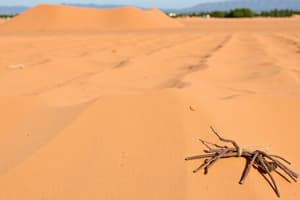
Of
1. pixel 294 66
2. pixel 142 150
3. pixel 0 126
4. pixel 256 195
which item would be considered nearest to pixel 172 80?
pixel 294 66

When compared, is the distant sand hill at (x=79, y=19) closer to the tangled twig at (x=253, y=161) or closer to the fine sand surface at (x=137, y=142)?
the fine sand surface at (x=137, y=142)


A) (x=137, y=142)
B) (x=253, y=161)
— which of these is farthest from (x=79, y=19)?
(x=253, y=161)

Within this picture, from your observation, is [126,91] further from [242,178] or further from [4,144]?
[242,178]

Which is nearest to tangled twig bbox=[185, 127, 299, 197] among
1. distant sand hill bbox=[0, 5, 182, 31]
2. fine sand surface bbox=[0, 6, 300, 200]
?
fine sand surface bbox=[0, 6, 300, 200]

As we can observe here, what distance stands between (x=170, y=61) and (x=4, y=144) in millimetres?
5634

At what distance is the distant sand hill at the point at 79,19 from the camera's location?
2978 cm

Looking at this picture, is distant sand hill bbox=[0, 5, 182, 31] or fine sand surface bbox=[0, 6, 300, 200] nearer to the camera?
fine sand surface bbox=[0, 6, 300, 200]

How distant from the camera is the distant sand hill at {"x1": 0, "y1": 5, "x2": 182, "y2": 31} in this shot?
97.7 ft

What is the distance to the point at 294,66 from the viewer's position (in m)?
7.04

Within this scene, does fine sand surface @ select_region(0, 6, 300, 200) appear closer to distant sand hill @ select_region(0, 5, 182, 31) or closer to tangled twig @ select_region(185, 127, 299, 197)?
tangled twig @ select_region(185, 127, 299, 197)

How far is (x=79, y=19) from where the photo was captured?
30859 millimetres

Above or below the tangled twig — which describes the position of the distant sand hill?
below

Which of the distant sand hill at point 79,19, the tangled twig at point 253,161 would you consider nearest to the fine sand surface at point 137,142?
the tangled twig at point 253,161

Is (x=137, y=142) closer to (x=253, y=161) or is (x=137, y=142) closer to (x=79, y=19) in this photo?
(x=253, y=161)
